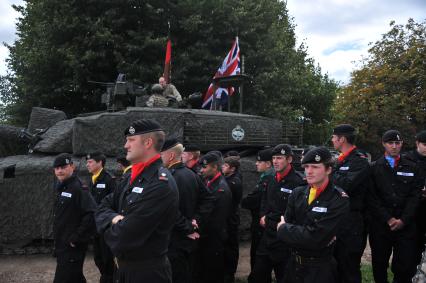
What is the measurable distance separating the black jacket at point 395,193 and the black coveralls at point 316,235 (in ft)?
6.79

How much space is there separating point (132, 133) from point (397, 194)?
3.96 meters

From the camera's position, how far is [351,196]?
215 inches

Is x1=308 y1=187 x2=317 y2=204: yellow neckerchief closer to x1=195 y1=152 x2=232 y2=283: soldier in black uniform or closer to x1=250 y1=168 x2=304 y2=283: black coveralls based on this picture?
x1=250 y1=168 x2=304 y2=283: black coveralls

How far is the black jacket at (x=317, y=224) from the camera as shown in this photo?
3.71m

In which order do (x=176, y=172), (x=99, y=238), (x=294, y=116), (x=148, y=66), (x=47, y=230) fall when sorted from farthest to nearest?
(x=294, y=116), (x=148, y=66), (x=47, y=230), (x=99, y=238), (x=176, y=172)

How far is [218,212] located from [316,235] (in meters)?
2.40

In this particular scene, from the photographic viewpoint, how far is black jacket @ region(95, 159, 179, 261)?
301 cm

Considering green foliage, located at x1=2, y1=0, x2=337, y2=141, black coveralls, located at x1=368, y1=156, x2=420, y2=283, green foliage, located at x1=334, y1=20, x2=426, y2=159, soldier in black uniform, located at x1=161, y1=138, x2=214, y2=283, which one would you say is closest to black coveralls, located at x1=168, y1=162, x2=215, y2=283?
soldier in black uniform, located at x1=161, y1=138, x2=214, y2=283

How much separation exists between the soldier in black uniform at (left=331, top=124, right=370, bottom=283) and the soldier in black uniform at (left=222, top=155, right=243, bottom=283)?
191cm

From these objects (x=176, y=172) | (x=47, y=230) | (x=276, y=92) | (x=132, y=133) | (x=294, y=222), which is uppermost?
(x=276, y=92)

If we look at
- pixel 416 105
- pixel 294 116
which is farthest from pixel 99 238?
pixel 416 105

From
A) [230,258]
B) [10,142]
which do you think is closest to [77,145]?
[10,142]

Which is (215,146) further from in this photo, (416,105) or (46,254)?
(416,105)

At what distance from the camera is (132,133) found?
3355 mm
